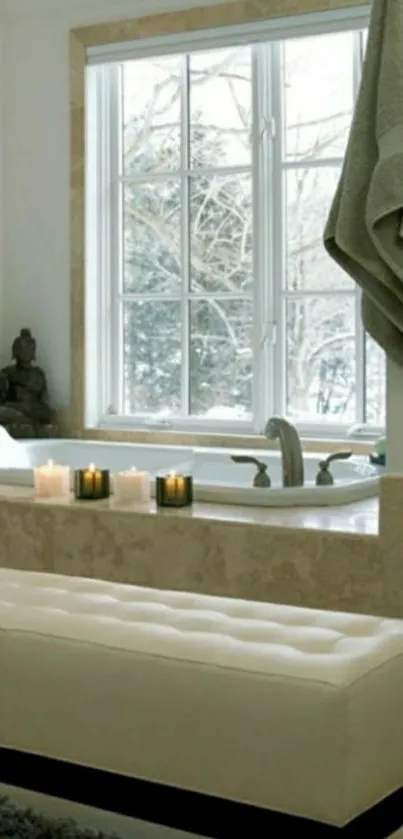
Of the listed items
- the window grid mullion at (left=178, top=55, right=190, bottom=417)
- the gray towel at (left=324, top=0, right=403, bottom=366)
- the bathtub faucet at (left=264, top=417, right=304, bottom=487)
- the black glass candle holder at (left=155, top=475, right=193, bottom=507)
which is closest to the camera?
the gray towel at (left=324, top=0, right=403, bottom=366)

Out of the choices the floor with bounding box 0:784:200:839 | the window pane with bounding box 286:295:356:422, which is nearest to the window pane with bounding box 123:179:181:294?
the window pane with bounding box 286:295:356:422

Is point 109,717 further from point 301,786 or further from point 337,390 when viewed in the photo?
point 337,390

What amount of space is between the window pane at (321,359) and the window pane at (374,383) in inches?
2.1

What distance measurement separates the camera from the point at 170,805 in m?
1.66

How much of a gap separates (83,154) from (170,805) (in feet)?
11.1

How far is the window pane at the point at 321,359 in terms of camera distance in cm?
427

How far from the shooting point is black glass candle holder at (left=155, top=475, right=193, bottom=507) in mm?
3088

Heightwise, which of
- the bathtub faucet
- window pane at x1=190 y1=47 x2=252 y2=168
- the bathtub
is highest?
window pane at x1=190 y1=47 x2=252 y2=168

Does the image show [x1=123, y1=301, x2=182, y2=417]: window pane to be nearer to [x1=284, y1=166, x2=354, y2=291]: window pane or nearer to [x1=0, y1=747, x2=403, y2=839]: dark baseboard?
[x1=284, y1=166, x2=354, y2=291]: window pane

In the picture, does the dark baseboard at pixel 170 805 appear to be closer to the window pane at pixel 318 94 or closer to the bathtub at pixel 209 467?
the bathtub at pixel 209 467

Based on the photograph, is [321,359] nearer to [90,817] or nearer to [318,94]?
[318,94]

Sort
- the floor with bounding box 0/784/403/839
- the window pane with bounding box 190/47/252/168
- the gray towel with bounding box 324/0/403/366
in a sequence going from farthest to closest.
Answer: the window pane with bounding box 190/47/252/168 < the gray towel with bounding box 324/0/403/366 < the floor with bounding box 0/784/403/839

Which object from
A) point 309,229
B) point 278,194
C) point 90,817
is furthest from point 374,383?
point 90,817

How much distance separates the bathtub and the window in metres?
0.30
